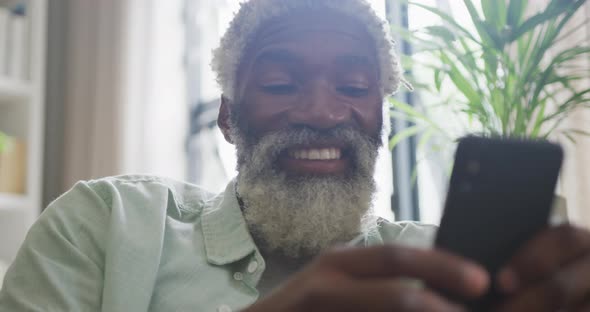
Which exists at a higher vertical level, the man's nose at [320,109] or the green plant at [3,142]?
the man's nose at [320,109]

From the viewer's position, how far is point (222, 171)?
113 inches

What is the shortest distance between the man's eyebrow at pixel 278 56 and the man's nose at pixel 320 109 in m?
0.07

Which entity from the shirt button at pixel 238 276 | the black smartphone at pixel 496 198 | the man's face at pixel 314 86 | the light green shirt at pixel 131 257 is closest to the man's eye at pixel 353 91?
the man's face at pixel 314 86

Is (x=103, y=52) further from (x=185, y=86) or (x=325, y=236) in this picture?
(x=325, y=236)

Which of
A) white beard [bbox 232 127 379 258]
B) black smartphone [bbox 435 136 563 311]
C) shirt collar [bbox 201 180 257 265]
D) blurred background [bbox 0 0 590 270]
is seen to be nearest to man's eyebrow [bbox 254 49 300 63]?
white beard [bbox 232 127 379 258]

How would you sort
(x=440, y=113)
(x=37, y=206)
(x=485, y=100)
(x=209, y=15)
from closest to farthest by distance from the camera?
(x=485, y=100)
(x=440, y=113)
(x=37, y=206)
(x=209, y=15)

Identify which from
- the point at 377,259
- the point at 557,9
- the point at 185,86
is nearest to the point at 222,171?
the point at 185,86

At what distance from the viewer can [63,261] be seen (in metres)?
1.03

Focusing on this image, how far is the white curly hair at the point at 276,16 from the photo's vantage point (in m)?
1.27

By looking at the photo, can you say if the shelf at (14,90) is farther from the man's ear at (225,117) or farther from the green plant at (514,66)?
the green plant at (514,66)

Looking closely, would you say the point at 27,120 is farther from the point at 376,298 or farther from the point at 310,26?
the point at 376,298

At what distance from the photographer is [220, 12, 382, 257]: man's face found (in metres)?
1.15

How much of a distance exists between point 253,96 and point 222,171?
5.44 ft

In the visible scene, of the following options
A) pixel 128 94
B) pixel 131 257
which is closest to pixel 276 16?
pixel 131 257
